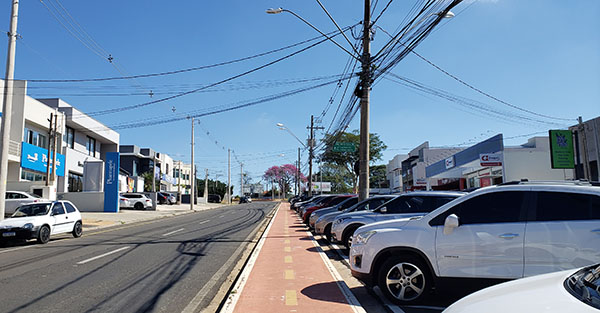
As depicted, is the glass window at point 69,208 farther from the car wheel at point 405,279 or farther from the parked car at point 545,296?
the parked car at point 545,296

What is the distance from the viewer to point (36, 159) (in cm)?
3194

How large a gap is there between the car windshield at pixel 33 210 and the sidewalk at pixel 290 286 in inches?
Result: 322

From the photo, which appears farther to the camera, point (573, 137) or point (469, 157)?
point (469, 157)

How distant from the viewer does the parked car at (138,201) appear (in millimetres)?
39375

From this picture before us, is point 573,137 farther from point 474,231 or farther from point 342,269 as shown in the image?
point 474,231

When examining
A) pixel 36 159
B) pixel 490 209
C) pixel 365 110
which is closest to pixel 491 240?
pixel 490 209

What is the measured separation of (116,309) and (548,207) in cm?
594

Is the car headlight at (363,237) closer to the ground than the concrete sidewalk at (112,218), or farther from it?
farther from it

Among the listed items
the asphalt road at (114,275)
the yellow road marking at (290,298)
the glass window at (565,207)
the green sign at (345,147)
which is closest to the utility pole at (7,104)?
the asphalt road at (114,275)

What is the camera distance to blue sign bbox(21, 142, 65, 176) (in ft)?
98.8

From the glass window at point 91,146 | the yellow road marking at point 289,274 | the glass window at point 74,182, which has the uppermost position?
the glass window at point 91,146

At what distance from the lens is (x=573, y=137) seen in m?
22.2

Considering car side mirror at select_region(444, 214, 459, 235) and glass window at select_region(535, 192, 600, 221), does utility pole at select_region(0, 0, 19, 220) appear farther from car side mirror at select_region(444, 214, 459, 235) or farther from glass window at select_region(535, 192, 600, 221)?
glass window at select_region(535, 192, 600, 221)

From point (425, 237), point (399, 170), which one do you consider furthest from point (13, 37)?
point (399, 170)
